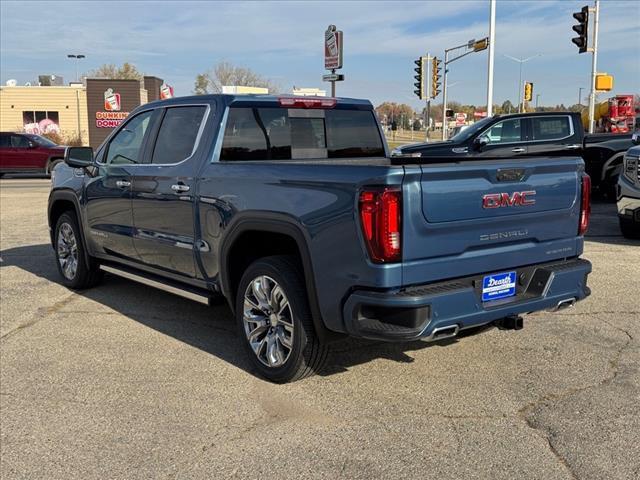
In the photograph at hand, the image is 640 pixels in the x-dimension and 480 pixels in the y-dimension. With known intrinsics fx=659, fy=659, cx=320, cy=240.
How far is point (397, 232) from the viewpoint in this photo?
3.53 meters

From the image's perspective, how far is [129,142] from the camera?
19.8ft

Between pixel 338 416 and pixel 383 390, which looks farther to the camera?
pixel 383 390

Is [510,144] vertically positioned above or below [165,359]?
above

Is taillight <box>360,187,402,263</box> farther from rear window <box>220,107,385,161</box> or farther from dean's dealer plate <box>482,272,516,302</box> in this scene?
rear window <box>220,107,385,161</box>

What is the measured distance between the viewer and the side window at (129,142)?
5.82 metres

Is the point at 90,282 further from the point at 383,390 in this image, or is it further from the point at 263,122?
the point at 383,390

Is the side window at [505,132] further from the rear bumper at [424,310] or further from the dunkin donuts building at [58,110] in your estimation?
the dunkin donuts building at [58,110]

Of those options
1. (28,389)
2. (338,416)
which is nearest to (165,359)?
(28,389)

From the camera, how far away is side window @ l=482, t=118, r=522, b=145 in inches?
528

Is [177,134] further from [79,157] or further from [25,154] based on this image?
[25,154]

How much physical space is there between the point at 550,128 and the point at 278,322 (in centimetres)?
1070

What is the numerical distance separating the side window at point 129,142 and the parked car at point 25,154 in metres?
19.4

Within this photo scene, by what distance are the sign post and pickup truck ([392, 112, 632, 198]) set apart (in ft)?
10.0

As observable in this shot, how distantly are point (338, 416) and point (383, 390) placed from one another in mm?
481
